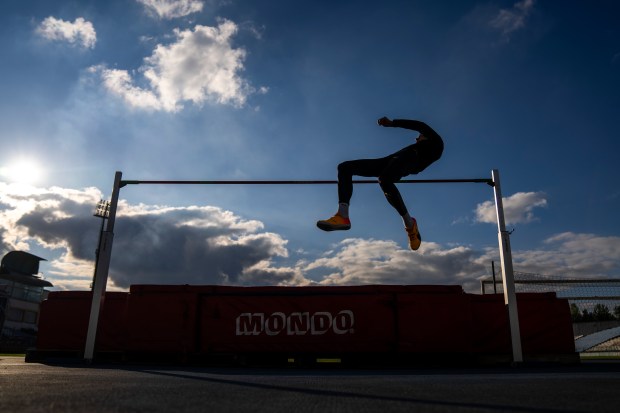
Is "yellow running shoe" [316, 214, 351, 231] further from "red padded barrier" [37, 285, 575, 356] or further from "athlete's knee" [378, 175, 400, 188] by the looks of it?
"red padded barrier" [37, 285, 575, 356]

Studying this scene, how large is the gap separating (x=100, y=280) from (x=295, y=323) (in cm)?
433

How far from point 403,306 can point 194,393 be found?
22.6ft

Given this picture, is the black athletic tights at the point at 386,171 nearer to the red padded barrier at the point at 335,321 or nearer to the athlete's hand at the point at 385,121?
the athlete's hand at the point at 385,121

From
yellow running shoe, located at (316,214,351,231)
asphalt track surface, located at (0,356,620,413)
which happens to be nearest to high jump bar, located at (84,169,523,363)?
yellow running shoe, located at (316,214,351,231)

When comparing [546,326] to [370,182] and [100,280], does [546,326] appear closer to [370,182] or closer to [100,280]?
[370,182]

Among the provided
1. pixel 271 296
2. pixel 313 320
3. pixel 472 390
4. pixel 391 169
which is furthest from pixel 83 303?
pixel 472 390

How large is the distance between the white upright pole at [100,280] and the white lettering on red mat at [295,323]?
2.96m

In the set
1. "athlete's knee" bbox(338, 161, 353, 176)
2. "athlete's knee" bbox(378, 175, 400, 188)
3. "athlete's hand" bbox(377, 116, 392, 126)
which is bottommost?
"athlete's knee" bbox(378, 175, 400, 188)

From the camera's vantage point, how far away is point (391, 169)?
678cm

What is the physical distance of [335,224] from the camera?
677cm

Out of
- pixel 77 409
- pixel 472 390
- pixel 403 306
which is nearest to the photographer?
pixel 77 409

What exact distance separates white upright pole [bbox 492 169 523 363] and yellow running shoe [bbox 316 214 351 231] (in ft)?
15.3

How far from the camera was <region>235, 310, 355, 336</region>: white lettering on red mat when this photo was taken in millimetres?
9727

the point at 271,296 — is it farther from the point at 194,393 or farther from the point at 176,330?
the point at 194,393
